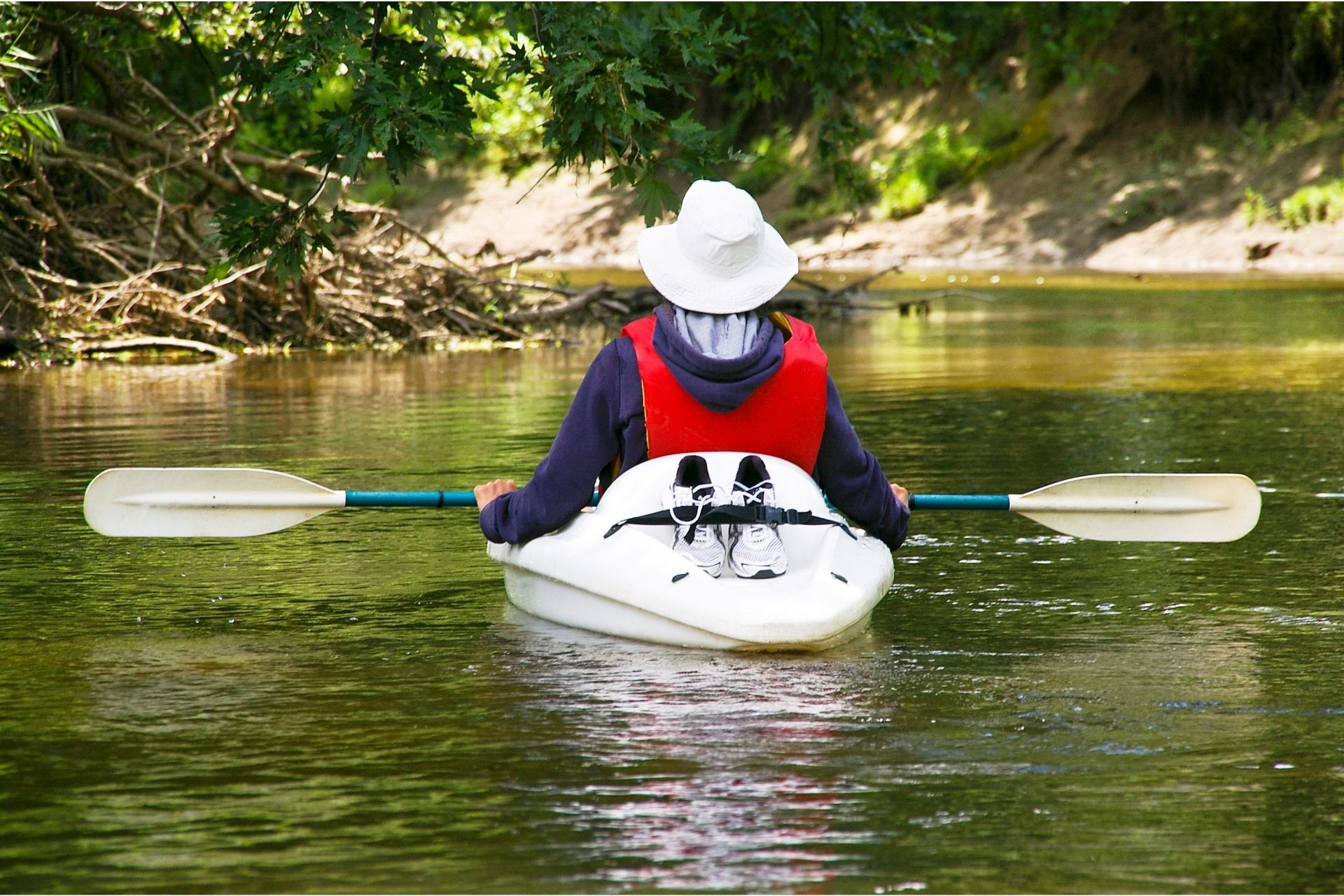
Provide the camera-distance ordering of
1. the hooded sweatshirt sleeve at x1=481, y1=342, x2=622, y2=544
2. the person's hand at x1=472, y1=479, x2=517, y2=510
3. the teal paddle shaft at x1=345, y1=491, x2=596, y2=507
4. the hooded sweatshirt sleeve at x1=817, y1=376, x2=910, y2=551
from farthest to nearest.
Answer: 1. the teal paddle shaft at x1=345, y1=491, x2=596, y2=507
2. the person's hand at x1=472, y1=479, x2=517, y2=510
3. the hooded sweatshirt sleeve at x1=817, y1=376, x2=910, y2=551
4. the hooded sweatshirt sleeve at x1=481, y1=342, x2=622, y2=544

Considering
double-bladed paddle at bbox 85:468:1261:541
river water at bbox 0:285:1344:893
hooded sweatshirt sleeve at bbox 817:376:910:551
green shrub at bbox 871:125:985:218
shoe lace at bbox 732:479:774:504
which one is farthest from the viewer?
green shrub at bbox 871:125:985:218

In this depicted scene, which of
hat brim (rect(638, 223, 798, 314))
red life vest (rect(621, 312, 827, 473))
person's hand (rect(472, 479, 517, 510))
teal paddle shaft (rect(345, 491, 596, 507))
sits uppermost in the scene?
hat brim (rect(638, 223, 798, 314))

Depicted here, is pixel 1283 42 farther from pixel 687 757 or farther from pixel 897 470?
pixel 687 757

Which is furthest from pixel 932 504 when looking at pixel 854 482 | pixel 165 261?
pixel 165 261

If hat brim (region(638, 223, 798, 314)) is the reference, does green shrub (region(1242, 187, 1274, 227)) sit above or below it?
above

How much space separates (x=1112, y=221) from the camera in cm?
2972

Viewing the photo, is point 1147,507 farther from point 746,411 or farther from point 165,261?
point 165,261

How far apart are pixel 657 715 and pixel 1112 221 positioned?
87.1 feet

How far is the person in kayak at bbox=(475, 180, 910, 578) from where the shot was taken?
5.16 m

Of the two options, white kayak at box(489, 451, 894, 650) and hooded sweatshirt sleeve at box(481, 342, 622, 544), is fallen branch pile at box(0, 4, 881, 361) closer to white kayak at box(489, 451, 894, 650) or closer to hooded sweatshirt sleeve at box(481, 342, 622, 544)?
hooded sweatshirt sleeve at box(481, 342, 622, 544)

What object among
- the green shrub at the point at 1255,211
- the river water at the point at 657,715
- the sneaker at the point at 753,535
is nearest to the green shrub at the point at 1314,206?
the green shrub at the point at 1255,211

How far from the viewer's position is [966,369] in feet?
44.6

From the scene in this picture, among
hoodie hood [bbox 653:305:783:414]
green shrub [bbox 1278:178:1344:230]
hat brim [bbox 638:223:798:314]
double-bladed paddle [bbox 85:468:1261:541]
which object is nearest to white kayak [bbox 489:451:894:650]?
hoodie hood [bbox 653:305:783:414]

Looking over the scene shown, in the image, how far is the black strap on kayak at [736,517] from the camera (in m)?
5.10
